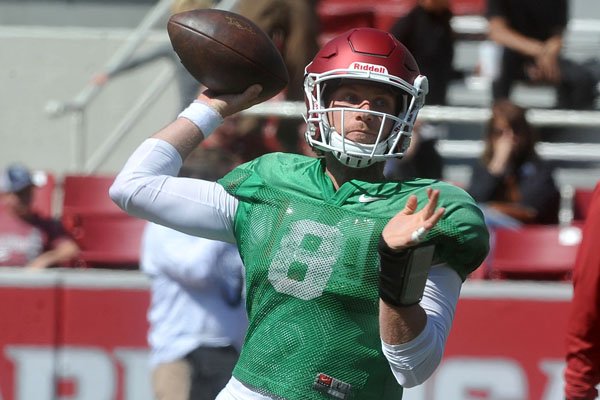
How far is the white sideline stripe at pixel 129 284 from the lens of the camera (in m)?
5.34

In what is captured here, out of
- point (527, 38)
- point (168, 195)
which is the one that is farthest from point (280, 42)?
point (168, 195)

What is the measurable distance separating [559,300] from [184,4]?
2.32 meters

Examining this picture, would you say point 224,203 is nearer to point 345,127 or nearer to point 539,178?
point 345,127

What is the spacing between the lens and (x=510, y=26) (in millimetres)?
7078

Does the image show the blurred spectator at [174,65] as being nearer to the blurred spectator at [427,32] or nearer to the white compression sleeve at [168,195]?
the blurred spectator at [427,32]

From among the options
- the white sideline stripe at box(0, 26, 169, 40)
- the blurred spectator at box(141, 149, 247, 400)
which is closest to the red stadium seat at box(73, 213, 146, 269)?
the blurred spectator at box(141, 149, 247, 400)

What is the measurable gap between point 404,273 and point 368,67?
546 mm

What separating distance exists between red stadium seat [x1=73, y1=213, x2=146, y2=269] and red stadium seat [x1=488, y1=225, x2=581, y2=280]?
177cm

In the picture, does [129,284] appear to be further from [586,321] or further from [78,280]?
[586,321]

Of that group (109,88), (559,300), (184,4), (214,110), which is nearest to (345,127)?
(214,110)

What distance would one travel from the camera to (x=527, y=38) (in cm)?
707

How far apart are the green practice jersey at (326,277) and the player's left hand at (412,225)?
0.20m

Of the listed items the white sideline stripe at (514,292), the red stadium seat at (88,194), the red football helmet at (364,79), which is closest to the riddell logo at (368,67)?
the red football helmet at (364,79)

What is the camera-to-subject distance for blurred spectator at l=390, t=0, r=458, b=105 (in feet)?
22.3
